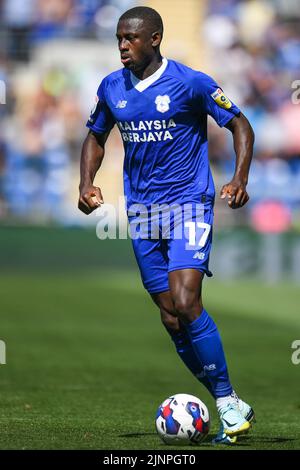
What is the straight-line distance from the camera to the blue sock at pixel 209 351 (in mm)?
6293

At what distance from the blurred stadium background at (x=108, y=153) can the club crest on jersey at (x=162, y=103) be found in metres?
8.67

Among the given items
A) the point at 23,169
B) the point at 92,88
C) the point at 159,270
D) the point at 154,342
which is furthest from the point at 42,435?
the point at 92,88

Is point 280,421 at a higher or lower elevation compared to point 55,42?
lower

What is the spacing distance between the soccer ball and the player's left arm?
1241mm

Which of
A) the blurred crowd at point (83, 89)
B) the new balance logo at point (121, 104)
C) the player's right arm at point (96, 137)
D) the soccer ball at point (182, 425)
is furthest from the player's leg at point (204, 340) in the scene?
the blurred crowd at point (83, 89)

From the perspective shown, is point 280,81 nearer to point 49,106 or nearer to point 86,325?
point 49,106

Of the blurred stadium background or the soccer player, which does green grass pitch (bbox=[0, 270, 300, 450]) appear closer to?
the blurred stadium background

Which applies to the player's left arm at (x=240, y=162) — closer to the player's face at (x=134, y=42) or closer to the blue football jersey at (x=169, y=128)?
the blue football jersey at (x=169, y=128)

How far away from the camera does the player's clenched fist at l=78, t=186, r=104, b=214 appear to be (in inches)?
256

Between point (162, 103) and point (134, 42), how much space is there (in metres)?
0.40

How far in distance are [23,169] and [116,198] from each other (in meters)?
1.96

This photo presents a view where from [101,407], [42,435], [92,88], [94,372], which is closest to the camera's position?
[42,435]

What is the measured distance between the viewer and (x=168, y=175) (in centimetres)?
653

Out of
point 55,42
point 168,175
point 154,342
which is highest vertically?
point 55,42
